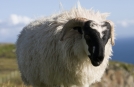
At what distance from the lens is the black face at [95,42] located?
903 centimetres

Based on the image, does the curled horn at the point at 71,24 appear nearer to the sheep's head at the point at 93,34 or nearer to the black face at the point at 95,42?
the sheep's head at the point at 93,34

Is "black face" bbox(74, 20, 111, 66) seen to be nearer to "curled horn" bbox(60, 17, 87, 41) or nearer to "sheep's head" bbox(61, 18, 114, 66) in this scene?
"sheep's head" bbox(61, 18, 114, 66)

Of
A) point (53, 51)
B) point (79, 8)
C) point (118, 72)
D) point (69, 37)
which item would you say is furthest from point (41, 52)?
point (118, 72)

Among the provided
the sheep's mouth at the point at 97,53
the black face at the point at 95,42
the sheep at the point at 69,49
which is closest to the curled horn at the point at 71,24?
the sheep at the point at 69,49

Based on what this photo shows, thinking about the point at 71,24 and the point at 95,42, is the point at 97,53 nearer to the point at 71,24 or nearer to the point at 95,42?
the point at 95,42

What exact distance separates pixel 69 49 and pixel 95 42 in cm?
132

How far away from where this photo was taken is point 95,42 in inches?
358

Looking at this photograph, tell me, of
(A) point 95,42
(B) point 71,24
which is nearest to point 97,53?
(A) point 95,42

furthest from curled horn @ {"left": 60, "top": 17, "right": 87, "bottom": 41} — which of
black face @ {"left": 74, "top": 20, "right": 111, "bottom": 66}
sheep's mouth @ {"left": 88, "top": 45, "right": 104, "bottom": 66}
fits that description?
sheep's mouth @ {"left": 88, "top": 45, "right": 104, "bottom": 66}

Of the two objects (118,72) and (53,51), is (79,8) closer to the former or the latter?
(53,51)

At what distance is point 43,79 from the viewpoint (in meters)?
11.1

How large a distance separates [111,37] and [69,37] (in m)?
1.34

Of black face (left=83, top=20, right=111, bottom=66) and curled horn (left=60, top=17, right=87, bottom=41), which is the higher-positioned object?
curled horn (left=60, top=17, right=87, bottom=41)

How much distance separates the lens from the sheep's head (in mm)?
9078
